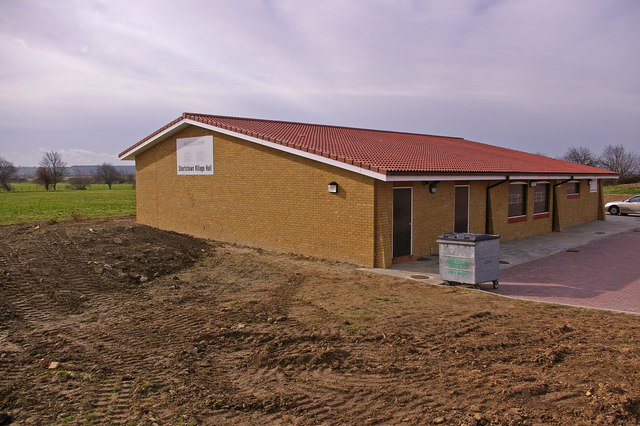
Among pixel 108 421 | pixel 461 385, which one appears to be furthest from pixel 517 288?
pixel 108 421

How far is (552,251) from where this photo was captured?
15438 millimetres

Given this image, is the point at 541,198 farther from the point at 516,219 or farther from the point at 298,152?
the point at 298,152

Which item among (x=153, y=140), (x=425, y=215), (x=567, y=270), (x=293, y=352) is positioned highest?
(x=153, y=140)

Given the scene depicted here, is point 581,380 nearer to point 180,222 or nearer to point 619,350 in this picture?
point 619,350

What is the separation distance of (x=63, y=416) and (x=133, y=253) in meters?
7.98

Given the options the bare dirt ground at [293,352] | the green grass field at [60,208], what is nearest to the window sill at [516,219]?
the bare dirt ground at [293,352]

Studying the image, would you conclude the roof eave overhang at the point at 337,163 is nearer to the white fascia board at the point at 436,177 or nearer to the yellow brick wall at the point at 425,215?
the white fascia board at the point at 436,177

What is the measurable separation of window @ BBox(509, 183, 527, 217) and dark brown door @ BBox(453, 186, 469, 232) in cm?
323

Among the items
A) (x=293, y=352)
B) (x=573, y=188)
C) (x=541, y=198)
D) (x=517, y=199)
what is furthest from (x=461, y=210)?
(x=573, y=188)

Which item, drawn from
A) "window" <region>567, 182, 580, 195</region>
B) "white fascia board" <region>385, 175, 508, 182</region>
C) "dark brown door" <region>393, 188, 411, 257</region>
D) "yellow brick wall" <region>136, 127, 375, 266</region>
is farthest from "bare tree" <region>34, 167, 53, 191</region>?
"white fascia board" <region>385, 175, 508, 182</region>

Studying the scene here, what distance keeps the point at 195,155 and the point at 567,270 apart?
12.8 m

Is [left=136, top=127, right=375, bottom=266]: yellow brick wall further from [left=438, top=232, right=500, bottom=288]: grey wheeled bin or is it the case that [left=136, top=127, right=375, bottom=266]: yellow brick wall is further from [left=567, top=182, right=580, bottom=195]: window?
[left=567, top=182, right=580, bottom=195]: window

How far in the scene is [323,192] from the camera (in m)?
13.1

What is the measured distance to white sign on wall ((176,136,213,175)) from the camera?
671 inches
